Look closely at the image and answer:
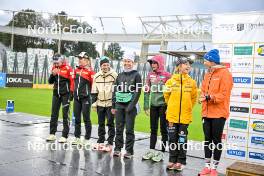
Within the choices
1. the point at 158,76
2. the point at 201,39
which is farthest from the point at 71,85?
the point at 201,39

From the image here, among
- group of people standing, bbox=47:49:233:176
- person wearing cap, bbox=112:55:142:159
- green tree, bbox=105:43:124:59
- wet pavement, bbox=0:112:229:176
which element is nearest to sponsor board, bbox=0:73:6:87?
wet pavement, bbox=0:112:229:176

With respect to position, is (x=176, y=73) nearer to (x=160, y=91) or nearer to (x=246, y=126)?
(x=160, y=91)

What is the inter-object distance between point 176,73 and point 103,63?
1722mm

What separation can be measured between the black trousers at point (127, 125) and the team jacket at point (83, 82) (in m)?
1.02

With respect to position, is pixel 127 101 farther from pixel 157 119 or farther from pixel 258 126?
pixel 258 126

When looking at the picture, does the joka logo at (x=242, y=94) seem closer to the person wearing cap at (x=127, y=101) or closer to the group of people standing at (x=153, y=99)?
the group of people standing at (x=153, y=99)

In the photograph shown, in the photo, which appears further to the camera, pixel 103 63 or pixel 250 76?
pixel 103 63

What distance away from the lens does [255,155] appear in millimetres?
5703

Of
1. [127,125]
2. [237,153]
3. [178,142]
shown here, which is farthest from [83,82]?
[237,153]

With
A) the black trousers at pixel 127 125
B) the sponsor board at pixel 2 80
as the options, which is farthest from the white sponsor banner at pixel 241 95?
the sponsor board at pixel 2 80

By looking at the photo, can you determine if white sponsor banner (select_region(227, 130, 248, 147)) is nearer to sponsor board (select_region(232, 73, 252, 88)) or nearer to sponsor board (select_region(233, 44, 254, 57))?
sponsor board (select_region(232, 73, 252, 88))

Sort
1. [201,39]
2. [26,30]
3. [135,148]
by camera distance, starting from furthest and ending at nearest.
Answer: [26,30]
[201,39]
[135,148]

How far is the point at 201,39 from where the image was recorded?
122ft

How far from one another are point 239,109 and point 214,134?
983 millimetres
